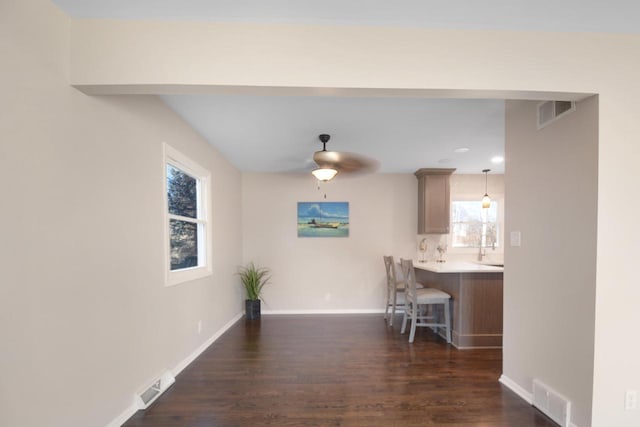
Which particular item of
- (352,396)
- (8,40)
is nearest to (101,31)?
(8,40)

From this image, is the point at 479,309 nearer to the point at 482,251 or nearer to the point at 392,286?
the point at 392,286

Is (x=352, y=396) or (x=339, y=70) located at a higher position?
(x=339, y=70)

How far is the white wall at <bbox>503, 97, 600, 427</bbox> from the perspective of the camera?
1.73 metres

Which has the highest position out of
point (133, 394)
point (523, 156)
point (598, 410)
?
point (523, 156)

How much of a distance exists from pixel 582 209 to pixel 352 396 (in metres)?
Answer: 2.07

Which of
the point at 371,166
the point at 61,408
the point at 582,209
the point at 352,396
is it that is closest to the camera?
the point at 61,408

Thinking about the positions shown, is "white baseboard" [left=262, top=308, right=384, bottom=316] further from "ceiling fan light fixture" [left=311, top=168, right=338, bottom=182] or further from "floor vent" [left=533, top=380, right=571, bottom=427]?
"floor vent" [left=533, top=380, right=571, bottom=427]

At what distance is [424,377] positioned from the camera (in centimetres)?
260

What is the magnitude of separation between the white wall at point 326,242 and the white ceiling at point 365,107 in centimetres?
Result: 43

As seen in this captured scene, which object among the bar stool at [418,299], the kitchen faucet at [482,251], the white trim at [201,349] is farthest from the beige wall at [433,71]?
the kitchen faucet at [482,251]

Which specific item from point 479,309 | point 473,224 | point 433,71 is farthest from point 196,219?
point 473,224

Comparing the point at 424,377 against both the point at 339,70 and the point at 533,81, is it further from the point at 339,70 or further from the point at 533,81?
the point at 339,70

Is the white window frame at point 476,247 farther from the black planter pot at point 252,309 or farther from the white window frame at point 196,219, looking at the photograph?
the white window frame at point 196,219

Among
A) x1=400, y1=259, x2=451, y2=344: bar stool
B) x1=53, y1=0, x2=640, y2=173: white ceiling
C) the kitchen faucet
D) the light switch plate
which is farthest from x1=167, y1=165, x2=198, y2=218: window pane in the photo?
the kitchen faucet
